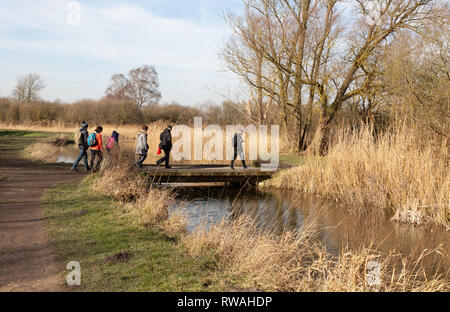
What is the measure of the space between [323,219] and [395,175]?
2.25m

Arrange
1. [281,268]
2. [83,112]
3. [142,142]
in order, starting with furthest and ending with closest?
1. [83,112]
2. [142,142]
3. [281,268]

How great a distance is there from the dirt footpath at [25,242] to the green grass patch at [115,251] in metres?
0.22

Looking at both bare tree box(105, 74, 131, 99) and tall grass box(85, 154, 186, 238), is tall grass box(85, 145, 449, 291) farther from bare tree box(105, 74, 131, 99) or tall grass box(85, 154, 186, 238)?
bare tree box(105, 74, 131, 99)

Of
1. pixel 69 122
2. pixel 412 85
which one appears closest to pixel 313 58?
pixel 412 85

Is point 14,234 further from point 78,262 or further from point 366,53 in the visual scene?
point 366,53

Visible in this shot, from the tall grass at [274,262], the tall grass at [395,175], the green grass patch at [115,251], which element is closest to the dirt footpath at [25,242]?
the green grass patch at [115,251]

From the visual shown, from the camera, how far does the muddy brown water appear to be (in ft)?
24.4

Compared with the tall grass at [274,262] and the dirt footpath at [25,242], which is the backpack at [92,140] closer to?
the dirt footpath at [25,242]

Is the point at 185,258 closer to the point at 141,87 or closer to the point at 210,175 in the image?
the point at 210,175

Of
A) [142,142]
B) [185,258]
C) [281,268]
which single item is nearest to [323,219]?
[281,268]

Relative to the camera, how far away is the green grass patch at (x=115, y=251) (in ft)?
15.1

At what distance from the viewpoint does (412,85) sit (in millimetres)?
11750

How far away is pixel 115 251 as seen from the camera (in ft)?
18.8

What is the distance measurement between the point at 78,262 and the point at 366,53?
61.1 feet
